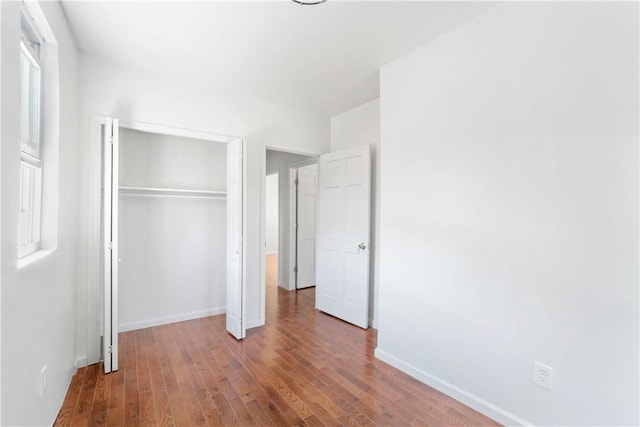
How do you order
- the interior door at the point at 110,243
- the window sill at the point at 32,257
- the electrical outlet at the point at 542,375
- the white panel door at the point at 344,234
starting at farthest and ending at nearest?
the white panel door at the point at 344,234, the interior door at the point at 110,243, the electrical outlet at the point at 542,375, the window sill at the point at 32,257

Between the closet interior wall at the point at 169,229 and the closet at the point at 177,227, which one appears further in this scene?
the closet interior wall at the point at 169,229

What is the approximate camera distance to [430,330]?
2299 mm

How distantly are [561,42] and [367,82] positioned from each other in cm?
165

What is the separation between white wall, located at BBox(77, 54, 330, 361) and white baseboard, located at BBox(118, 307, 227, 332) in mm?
661

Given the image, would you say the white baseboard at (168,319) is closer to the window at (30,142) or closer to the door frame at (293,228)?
the door frame at (293,228)

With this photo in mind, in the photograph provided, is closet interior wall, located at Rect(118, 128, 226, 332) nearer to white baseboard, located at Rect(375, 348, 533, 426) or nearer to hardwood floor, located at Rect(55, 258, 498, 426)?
hardwood floor, located at Rect(55, 258, 498, 426)

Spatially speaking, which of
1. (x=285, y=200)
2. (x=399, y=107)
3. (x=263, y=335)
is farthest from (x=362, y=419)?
(x=285, y=200)

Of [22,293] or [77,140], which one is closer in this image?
[22,293]

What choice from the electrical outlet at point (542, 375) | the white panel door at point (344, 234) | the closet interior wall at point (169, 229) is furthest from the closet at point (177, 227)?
the electrical outlet at point (542, 375)

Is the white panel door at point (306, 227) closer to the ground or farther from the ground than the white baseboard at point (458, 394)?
farther from the ground

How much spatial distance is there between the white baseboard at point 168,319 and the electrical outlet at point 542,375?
3275 millimetres

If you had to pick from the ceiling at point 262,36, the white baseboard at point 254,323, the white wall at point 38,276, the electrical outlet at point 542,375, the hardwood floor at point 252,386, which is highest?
the ceiling at point 262,36

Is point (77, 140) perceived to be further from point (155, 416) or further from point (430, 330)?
point (430, 330)

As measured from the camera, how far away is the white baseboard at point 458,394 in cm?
185
